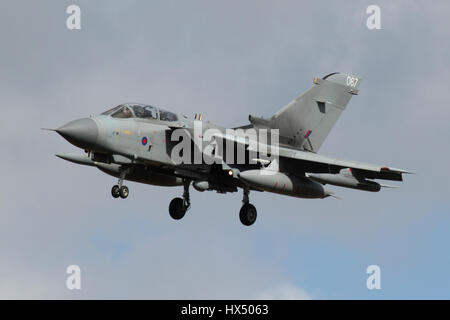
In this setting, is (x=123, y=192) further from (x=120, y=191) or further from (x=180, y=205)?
(x=180, y=205)

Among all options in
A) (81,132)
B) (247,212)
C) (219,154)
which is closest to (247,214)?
(247,212)

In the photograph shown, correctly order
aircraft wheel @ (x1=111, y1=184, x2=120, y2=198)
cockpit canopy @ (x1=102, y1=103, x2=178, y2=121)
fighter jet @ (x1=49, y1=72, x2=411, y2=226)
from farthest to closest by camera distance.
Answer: cockpit canopy @ (x1=102, y1=103, x2=178, y2=121), fighter jet @ (x1=49, y1=72, x2=411, y2=226), aircraft wheel @ (x1=111, y1=184, x2=120, y2=198)

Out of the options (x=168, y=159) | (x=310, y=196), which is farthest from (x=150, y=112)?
(x=310, y=196)

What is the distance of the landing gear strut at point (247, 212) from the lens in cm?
2678

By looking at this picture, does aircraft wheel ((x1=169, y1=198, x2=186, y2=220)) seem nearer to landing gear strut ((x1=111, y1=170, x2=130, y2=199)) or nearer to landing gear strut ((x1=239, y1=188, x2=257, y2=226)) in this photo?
landing gear strut ((x1=239, y1=188, x2=257, y2=226))

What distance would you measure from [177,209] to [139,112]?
426cm

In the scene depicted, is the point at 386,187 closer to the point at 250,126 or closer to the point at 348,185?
the point at 348,185

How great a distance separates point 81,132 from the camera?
2242 centimetres

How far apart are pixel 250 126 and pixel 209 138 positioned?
279cm

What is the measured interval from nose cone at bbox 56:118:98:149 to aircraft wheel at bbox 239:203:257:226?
628 cm

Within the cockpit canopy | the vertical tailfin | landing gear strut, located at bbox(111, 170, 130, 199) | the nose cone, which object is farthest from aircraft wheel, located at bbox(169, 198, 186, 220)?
the nose cone

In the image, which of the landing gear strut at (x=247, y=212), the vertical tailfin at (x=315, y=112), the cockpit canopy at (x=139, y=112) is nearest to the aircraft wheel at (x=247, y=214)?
the landing gear strut at (x=247, y=212)

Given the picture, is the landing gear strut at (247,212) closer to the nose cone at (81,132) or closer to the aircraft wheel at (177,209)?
the aircraft wheel at (177,209)

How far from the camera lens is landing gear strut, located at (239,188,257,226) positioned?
26781mm
